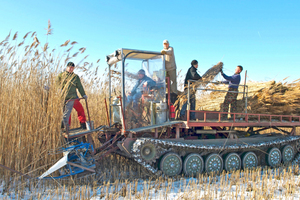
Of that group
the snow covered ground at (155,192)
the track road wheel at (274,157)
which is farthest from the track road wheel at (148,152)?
the track road wheel at (274,157)

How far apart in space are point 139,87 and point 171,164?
190 centimetres

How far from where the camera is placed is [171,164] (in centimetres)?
557

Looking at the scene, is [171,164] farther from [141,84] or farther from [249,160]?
[249,160]

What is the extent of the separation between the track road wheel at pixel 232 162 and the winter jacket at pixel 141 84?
2727mm

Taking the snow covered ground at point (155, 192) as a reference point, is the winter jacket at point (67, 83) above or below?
above

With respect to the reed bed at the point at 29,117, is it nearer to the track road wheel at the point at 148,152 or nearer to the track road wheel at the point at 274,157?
the track road wheel at the point at 148,152

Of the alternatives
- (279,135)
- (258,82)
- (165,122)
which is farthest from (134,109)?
(279,135)

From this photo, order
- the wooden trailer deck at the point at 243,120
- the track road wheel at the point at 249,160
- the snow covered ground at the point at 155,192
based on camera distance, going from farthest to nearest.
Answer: the track road wheel at the point at 249,160
the wooden trailer deck at the point at 243,120
the snow covered ground at the point at 155,192

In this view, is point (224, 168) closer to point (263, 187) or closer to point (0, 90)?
point (263, 187)

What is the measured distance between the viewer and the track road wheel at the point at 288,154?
7.23m

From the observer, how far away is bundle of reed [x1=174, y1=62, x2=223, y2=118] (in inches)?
240

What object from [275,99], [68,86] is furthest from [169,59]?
[275,99]

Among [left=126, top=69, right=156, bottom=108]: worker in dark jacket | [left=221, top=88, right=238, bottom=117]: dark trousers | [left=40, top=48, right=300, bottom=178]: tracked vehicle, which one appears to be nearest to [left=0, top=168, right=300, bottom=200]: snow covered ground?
[left=40, top=48, right=300, bottom=178]: tracked vehicle

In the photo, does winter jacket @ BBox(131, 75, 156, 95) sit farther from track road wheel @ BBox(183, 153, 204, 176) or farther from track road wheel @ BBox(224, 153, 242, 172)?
track road wheel @ BBox(224, 153, 242, 172)
